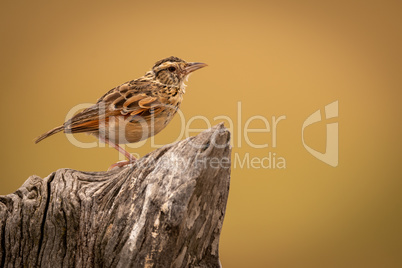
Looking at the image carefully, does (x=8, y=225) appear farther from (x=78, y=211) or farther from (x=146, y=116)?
(x=146, y=116)

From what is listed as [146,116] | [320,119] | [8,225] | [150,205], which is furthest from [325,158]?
[8,225]

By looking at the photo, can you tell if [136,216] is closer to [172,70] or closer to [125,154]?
[125,154]

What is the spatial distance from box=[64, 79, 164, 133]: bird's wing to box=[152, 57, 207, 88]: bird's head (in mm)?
162

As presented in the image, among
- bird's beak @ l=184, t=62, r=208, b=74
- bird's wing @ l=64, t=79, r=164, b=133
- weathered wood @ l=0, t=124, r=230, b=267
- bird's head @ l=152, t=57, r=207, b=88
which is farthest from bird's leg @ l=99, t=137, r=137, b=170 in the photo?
bird's beak @ l=184, t=62, r=208, b=74

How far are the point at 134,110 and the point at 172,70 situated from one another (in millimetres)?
485

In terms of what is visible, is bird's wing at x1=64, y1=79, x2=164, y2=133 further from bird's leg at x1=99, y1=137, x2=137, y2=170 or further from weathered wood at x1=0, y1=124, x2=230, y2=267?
weathered wood at x1=0, y1=124, x2=230, y2=267

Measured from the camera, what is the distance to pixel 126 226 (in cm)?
289

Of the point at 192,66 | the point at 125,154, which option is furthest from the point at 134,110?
the point at 192,66

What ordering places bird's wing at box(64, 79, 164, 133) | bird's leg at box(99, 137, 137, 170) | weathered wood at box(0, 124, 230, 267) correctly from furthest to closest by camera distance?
1. bird's leg at box(99, 137, 137, 170)
2. bird's wing at box(64, 79, 164, 133)
3. weathered wood at box(0, 124, 230, 267)

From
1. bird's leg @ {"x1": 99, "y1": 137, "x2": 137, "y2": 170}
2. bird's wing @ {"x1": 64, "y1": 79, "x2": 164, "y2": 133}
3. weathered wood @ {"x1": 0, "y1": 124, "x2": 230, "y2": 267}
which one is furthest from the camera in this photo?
bird's leg @ {"x1": 99, "y1": 137, "x2": 137, "y2": 170}

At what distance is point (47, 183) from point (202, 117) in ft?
6.41

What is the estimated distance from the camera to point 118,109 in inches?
138

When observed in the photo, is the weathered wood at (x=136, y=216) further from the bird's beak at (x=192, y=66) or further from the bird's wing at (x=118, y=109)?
the bird's beak at (x=192, y=66)

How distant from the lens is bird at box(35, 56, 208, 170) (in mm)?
3523
